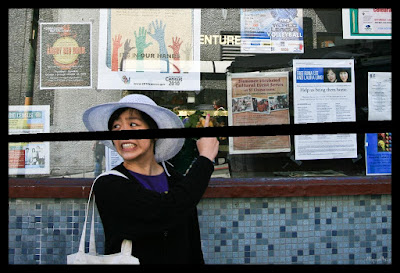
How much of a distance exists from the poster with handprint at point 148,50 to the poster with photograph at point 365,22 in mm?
1285

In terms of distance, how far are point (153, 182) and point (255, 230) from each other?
39.9 inches

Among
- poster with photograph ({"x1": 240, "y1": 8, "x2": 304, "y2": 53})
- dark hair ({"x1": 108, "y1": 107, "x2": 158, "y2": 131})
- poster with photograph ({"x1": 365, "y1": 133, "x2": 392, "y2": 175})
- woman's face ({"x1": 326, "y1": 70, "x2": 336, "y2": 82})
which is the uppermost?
poster with photograph ({"x1": 240, "y1": 8, "x2": 304, "y2": 53})

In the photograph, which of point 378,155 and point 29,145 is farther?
point 378,155

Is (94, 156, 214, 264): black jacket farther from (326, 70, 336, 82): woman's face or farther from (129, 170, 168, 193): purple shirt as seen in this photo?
(326, 70, 336, 82): woman's face

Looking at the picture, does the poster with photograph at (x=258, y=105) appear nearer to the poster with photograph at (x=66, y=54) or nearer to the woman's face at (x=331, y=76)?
the woman's face at (x=331, y=76)

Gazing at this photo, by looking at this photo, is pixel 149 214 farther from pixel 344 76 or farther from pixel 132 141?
pixel 344 76

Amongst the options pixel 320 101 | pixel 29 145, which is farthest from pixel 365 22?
pixel 29 145

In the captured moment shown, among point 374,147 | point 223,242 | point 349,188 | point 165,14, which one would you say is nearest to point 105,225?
point 223,242

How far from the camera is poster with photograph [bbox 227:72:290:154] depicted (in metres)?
3.69

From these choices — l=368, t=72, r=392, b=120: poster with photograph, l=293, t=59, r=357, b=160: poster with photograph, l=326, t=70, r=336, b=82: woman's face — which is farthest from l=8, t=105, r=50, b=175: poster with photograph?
l=368, t=72, r=392, b=120: poster with photograph

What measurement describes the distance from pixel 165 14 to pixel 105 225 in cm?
175

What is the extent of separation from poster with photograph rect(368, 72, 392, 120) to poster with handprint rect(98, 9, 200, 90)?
1.51 metres

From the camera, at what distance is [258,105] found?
3.72 m

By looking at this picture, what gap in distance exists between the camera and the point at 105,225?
113 inches
